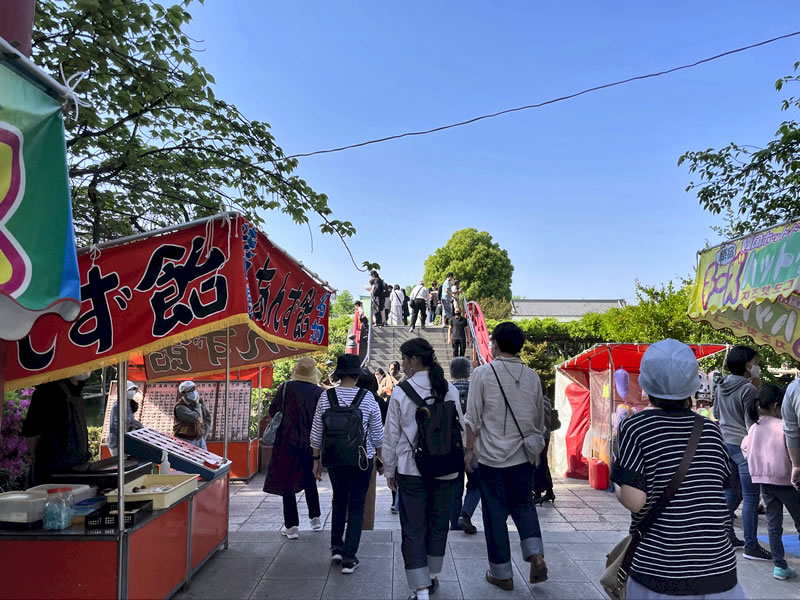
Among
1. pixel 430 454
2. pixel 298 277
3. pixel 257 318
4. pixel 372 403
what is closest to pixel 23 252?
pixel 257 318

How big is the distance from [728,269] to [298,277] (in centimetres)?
397

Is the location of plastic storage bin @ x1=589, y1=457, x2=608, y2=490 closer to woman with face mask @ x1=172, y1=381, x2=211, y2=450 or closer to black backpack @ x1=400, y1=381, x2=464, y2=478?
black backpack @ x1=400, y1=381, x2=464, y2=478

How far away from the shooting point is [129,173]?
683 centimetres

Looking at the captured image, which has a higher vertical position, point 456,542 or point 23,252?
point 23,252

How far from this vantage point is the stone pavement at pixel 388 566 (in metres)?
4.28

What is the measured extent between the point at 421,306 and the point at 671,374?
671 inches

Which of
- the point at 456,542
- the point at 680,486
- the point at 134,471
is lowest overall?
the point at 456,542

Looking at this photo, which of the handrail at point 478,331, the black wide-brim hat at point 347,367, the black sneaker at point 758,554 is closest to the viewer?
the black wide-brim hat at point 347,367

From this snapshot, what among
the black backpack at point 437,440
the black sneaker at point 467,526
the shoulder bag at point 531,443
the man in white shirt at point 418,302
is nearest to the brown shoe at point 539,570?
the shoulder bag at point 531,443

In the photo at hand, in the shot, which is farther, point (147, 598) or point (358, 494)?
point (358, 494)

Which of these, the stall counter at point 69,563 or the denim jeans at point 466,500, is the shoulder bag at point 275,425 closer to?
the denim jeans at point 466,500

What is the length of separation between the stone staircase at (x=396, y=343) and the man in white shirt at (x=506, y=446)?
11714 millimetres

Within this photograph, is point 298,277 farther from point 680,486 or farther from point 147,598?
point 680,486

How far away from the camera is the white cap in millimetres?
2406
